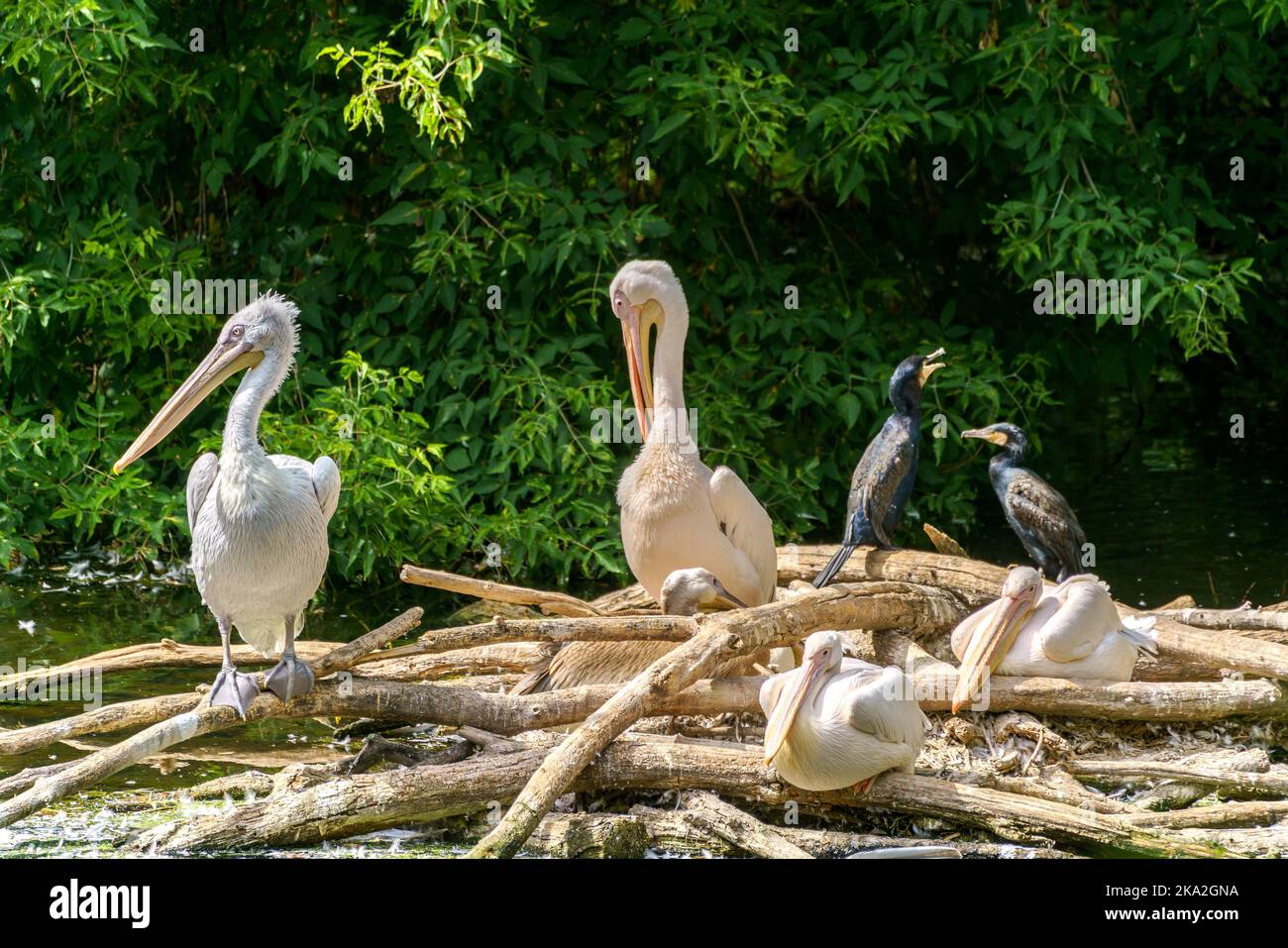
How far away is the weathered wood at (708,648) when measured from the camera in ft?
13.2

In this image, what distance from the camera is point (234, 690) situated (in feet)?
14.0

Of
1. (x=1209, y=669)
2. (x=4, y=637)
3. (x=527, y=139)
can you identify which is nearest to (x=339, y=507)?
(x=4, y=637)

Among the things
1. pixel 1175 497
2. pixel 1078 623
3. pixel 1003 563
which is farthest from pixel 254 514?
pixel 1175 497

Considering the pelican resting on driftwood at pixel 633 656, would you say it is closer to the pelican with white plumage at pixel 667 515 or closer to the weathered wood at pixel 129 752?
the pelican with white plumage at pixel 667 515

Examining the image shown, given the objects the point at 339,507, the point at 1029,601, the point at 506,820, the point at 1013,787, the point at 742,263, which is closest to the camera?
the point at 506,820

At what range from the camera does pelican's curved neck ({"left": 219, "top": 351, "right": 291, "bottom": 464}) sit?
427 centimetres

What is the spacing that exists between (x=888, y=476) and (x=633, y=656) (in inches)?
50.6

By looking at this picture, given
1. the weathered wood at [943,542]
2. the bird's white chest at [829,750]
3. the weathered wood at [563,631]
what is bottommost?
the bird's white chest at [829,750]

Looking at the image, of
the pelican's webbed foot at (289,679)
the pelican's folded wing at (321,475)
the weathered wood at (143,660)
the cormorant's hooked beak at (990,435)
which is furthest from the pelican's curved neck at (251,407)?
the cormorant's hooked beak at (990,435)

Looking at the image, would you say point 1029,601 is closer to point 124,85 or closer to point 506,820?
point 506,820

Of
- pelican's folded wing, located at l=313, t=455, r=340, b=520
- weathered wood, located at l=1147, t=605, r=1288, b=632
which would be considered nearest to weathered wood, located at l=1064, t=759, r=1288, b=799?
weathered wood, located at l=1147, t=605, r=1288, b=632

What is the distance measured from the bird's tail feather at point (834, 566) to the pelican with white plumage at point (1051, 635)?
63cm

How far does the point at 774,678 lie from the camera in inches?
181

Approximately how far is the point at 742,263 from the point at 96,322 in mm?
3426
